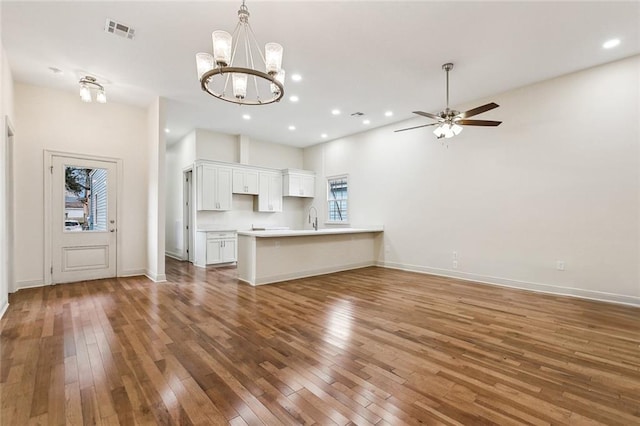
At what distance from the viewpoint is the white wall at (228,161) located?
7.47 meters

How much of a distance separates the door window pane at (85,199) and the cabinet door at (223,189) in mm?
2304

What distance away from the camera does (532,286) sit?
4.68 meters

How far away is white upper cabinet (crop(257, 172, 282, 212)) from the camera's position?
26.6ft

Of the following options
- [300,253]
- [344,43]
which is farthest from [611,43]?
[300,253]

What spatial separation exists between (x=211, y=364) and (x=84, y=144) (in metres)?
5.22

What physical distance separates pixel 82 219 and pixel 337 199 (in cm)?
572

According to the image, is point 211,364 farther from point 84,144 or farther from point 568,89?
point 568,89

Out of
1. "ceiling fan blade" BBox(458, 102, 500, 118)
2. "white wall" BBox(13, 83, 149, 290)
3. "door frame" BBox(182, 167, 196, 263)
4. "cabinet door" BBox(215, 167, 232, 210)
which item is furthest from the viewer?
"door frame" BBox(182, 167, 196, 263)

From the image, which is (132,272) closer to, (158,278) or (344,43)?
(158,278)

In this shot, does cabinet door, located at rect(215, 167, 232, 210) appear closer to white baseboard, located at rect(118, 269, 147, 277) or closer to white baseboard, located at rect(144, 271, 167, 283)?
white baseboard, located at rect(118, 269, 147, 277)

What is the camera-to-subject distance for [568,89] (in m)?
4.36

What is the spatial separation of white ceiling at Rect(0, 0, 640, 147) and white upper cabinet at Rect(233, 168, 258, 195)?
8.11 ft

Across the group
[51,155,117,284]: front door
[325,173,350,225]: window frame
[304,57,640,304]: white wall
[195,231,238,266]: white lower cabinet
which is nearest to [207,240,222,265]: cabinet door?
[195,231,238,266]: white lower cabinet

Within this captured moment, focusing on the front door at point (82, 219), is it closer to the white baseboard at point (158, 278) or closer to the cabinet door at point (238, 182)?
the white baseboard at point (158, 278)
